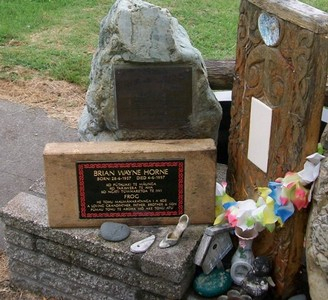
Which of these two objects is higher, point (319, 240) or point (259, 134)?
point (259, 134)

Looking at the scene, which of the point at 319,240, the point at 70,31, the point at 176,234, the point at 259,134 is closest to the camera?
the point at 319,240

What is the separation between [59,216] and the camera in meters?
3.66

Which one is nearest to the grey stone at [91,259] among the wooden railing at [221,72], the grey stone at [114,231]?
A: the grey stone at [114,231]

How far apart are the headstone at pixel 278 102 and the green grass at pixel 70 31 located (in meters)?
3.50

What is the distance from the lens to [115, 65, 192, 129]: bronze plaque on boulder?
3.61 m

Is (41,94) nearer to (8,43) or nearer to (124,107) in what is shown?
(8,43)

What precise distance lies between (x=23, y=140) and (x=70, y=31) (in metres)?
2.93

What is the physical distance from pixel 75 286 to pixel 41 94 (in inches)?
122

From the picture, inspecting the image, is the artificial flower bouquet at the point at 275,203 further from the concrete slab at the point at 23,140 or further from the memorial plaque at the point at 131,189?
the concrete slab at the point at 23,140

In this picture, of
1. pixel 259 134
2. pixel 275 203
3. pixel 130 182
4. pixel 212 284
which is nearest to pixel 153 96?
pixel 130 182

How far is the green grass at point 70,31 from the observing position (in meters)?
7.15

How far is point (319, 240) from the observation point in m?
3.01

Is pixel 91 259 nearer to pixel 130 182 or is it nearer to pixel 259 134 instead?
pixel 130 182

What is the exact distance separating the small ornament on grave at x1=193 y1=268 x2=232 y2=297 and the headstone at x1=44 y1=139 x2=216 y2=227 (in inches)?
13.6
